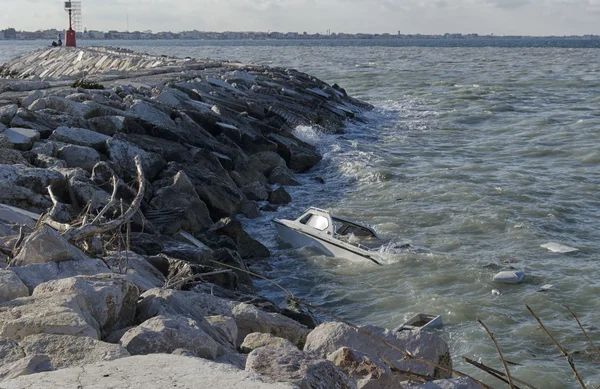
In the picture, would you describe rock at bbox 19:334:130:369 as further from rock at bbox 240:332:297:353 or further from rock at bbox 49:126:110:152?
rock at bbox 49:126:110:152

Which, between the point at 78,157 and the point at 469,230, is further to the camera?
the point at 469,230

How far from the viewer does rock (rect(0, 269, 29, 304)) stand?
510 cm

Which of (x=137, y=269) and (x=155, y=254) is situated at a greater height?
(x=137, y=269)

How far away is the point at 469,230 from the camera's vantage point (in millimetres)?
13680

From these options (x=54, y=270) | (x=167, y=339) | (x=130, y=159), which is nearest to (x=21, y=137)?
(x=130, y=159)

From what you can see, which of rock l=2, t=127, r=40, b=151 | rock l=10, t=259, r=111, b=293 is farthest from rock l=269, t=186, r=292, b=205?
rock l=10, t=259, r=111, b=293

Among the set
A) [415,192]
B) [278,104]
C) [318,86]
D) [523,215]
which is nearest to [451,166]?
[415,192]

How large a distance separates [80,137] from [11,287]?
8.30m

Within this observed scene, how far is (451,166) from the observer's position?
66.1 ft

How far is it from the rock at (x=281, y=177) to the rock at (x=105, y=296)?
40.5ft

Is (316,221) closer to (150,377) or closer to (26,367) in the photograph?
(26,367)

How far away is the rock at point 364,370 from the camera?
4.06 meters

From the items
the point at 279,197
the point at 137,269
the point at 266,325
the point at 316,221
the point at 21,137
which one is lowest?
the point at 279,197

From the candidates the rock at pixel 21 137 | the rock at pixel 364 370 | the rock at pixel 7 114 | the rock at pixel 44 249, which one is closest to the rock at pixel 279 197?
the rock at pixel 21 137
